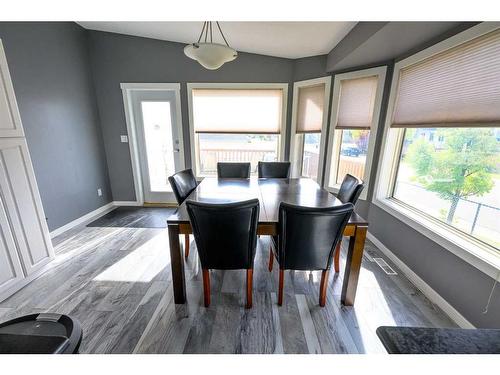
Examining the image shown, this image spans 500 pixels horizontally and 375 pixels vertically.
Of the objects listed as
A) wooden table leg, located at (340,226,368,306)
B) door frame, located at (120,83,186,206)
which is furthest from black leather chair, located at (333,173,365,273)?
door frame, located at (120,83,186,206)

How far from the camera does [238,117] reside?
131 inches

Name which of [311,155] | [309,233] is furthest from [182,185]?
[311,155]

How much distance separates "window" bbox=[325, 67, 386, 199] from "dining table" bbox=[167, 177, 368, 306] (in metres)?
0.85

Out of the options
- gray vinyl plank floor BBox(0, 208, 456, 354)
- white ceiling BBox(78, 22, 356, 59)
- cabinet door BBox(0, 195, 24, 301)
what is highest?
white ceiling BBox(78, 22, 356, 59)

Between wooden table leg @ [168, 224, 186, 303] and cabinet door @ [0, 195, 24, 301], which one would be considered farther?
cabinet door @ [0, 195, 24, 301]

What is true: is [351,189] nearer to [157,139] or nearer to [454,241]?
[454,241]

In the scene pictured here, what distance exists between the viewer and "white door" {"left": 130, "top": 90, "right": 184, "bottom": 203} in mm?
3428

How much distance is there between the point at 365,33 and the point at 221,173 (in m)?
2.11

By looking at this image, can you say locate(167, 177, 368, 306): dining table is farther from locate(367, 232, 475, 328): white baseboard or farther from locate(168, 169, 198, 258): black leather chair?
locate(367, 232, 475, 328): white baseboard

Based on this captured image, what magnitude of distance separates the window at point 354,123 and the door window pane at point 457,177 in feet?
1.53
